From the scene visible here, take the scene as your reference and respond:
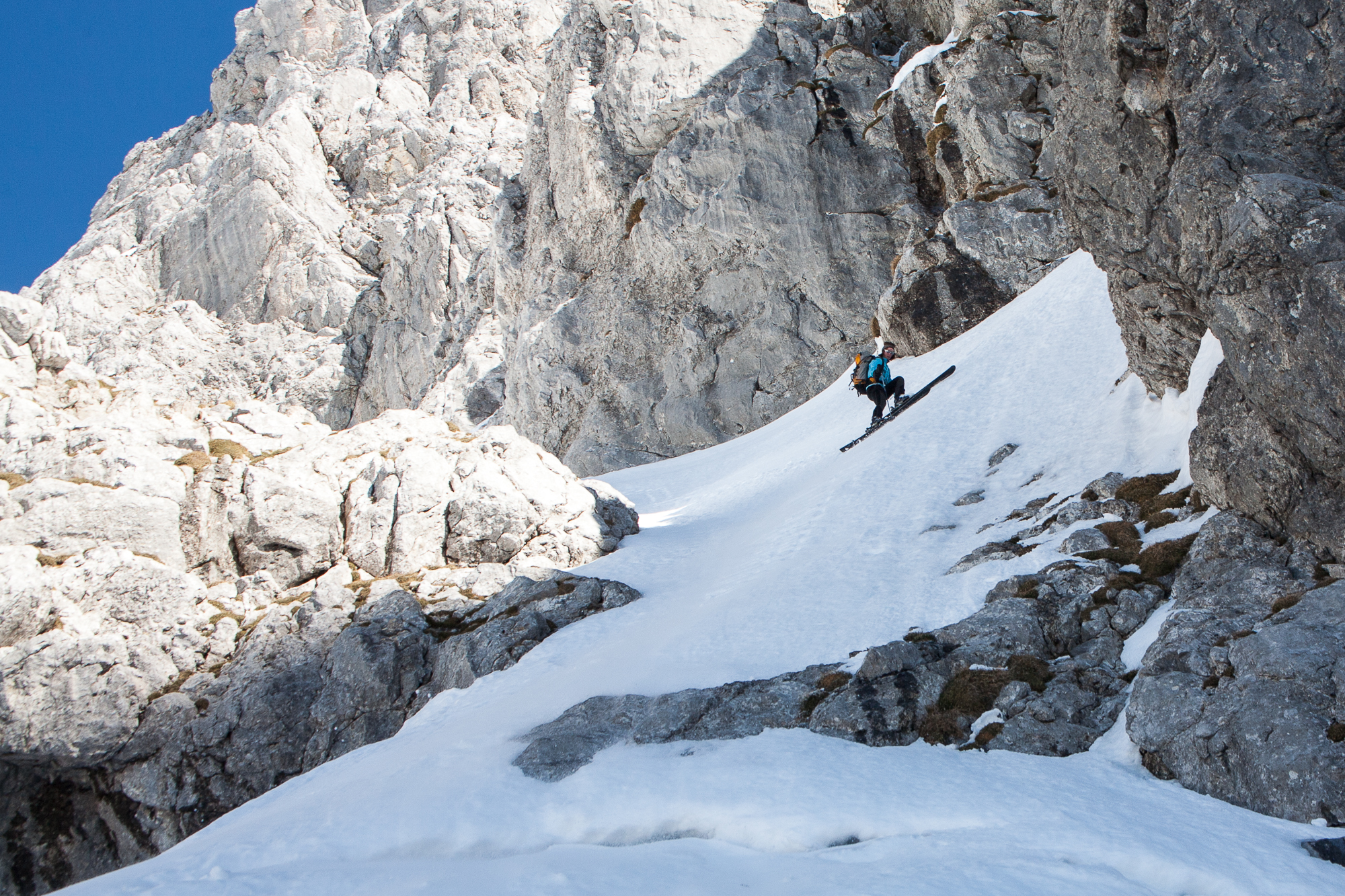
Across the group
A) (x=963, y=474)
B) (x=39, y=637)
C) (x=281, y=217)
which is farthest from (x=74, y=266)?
(x=963, y=474)

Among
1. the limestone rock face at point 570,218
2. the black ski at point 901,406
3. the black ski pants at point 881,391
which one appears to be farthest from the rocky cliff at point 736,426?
the black ski pants at point 881,391

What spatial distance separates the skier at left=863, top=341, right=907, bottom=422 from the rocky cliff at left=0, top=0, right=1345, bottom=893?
7626mm

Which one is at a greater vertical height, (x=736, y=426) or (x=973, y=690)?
(x=736, y=426)

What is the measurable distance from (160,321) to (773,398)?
6995cm

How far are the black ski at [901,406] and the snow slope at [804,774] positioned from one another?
224 centimetres

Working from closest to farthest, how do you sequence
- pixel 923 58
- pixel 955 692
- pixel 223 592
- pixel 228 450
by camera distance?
1. pixel 955 692
2. pixel 223 592
3. pixel 228 450
4. pixel 923 58

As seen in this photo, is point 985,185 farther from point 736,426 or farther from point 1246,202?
point 1246,202

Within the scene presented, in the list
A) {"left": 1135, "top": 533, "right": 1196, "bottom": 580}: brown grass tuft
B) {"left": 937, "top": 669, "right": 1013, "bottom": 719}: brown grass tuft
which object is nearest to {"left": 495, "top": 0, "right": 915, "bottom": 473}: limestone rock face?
{"left": 1135, "top": 533, "right": 1196, "bottom": 580}: brown grass tuft

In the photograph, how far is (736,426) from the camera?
180ft

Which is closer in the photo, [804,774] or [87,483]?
[804,774]

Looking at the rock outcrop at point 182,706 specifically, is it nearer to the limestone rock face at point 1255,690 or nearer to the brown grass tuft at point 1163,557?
the brown grass tuft at point 1163,557

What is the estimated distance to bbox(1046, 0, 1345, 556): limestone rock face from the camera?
11477mm

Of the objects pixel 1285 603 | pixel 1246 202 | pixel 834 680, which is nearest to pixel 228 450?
pixel 834 680

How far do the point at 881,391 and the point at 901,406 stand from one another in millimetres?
971
